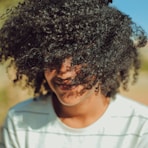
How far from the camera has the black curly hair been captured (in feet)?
5.73

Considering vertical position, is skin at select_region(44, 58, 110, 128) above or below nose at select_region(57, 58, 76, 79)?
below

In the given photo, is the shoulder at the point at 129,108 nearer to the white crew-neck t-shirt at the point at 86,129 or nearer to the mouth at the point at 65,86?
the white crew-neck t-shirt at the point at 86,129

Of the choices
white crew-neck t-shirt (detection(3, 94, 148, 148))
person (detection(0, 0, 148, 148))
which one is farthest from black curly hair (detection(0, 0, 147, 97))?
white crew-neck t-shirt (detection(3, 94, 148, 148))

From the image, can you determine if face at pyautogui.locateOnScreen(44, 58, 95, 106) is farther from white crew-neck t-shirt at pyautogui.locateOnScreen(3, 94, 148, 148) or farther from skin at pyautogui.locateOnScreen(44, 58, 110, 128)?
white crew-neck t-shirt at pyautogui.locateOnScreen(3, 94, 148, 148)

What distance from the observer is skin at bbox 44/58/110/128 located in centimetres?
175

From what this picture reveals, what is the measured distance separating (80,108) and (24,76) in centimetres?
28

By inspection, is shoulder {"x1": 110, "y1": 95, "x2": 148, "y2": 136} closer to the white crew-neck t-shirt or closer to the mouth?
the white crew-neck t-shirt

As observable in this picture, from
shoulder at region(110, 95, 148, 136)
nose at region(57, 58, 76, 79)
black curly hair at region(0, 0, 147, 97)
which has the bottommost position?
shoulder at region(110, 95, 148, 136)

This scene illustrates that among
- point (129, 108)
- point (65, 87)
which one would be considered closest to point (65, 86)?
point (65, 87)

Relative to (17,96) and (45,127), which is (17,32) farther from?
(17,96)

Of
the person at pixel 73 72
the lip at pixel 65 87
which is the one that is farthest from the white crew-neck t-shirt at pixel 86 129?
the lip at pixel 65 87

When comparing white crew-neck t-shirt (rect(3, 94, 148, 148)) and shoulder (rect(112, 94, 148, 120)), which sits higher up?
shoulder (rect(112, 94, 148, 120))

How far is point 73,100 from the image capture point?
1.77 m

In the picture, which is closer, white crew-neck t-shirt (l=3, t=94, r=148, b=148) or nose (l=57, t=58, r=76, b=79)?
nose (l=57, t=58, r=76, b=79)
